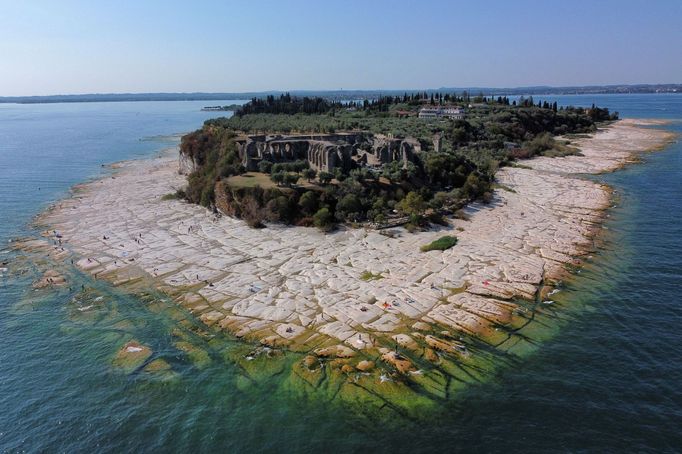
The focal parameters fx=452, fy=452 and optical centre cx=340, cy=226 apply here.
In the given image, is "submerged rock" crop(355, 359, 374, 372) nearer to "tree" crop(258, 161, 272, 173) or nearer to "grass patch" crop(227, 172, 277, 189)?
"grass patch" crop(227, 172, 277, 189)

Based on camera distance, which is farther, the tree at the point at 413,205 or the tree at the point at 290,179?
the tree at the point at 290,179

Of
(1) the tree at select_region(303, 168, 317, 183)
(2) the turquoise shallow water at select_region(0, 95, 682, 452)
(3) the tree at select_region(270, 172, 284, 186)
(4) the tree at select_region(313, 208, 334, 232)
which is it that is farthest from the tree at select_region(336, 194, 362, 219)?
(2) the turquoise shallow water at select_region(0, 95, 682, 452)

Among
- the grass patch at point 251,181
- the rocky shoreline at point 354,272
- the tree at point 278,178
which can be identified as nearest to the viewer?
the rocky shoreline at point 354,272

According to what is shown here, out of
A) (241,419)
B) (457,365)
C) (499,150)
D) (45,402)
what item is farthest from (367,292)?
(499,150)

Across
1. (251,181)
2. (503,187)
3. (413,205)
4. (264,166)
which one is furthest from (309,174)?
(503,187)

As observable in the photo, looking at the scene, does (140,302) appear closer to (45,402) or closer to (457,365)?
(45,402)

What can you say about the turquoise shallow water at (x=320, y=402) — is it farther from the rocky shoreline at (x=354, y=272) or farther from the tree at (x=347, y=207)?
the tree at (x=347, y=207)

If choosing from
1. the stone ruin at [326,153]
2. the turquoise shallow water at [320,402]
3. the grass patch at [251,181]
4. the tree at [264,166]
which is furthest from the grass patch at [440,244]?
the tree at [264,166]
